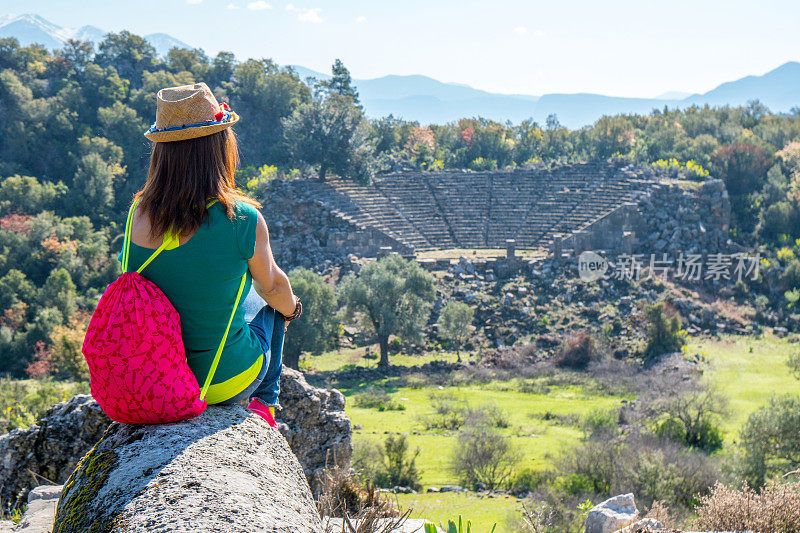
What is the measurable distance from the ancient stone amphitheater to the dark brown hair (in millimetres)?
31363

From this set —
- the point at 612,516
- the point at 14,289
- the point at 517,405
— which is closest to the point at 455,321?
the point at 517,405

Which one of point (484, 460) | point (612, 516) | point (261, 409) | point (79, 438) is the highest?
point (261, 409)

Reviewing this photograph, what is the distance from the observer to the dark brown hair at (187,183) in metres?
2.65

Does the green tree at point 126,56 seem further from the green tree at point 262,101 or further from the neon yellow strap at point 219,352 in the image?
the neon yellow strap at point 219,352

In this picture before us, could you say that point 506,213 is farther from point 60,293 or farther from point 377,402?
point 60,293

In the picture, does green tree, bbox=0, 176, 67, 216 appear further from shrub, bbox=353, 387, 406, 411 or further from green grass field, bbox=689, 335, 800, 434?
green grass field, bbox=689, 335, 800, 434

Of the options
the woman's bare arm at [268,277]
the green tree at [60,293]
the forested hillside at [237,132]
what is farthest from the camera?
the forested hillside at [237,132]

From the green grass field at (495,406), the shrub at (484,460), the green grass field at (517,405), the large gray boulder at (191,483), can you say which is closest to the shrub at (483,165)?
the green grass field at (517,405)

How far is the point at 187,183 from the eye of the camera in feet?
8.82

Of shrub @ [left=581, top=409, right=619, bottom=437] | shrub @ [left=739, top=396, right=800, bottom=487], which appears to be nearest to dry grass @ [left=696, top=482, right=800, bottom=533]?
shrub @ [left=739, top=396, right=800, bottom=487]

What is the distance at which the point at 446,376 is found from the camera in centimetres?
2517

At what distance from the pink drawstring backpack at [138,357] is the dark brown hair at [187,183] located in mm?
270

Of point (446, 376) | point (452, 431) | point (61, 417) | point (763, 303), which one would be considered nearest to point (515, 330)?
point (446, 376)

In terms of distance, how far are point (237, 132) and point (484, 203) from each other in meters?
17.3
